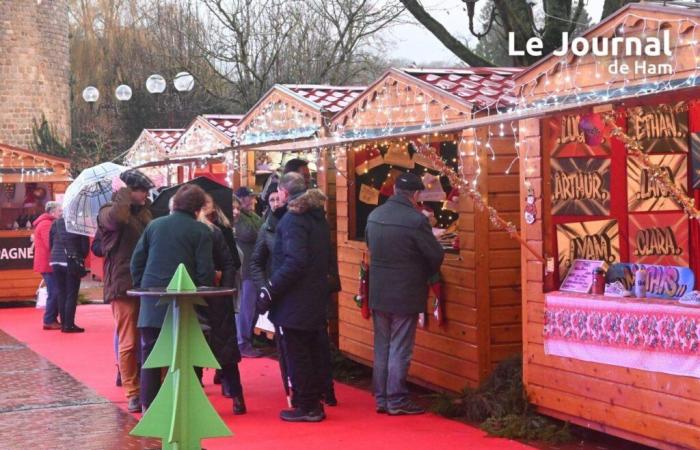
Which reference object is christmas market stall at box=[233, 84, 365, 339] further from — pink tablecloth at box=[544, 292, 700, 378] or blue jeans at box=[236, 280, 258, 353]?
pink tablecloth at box=[544, 292, 700, 378]

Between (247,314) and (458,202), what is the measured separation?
3165 mm

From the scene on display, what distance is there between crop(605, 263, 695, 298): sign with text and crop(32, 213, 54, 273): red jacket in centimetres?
912

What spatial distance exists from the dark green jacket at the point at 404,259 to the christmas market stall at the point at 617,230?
759mm

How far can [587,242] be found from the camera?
7.67 meters

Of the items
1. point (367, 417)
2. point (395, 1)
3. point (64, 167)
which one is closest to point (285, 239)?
point (367, 417)

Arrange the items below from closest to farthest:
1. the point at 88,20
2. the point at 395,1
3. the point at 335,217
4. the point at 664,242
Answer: the point at 664,242 < the point at 335,217 < the point at 395,1 < the point at 88,20

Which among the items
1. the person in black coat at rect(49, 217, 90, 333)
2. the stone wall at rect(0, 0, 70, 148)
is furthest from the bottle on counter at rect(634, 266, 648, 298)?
the stone wall at rect(0, 0, 70, 148)

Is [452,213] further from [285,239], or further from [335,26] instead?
[335,26]

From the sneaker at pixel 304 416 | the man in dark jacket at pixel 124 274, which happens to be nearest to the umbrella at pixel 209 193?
the man in dark jacket at pixel 124 274

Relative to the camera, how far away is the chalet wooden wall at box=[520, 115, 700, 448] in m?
6.38

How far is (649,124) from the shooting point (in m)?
7.65

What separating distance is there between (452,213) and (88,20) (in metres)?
38.7

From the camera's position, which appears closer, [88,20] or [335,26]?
[335,26]

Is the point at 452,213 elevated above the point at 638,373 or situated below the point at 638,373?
above
